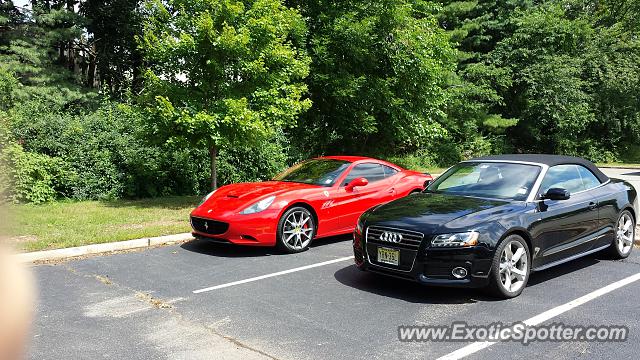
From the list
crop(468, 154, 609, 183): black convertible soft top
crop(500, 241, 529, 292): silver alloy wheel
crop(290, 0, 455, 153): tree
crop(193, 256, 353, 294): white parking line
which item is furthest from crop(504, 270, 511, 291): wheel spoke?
crop(290, 0, 455, 153): tree

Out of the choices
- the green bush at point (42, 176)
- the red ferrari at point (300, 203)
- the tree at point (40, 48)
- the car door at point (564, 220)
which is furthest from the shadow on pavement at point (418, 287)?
the tree at point (40, 48)

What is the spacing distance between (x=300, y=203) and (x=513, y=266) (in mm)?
3402

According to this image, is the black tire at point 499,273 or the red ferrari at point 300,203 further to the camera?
the red ferrari at point 300,203

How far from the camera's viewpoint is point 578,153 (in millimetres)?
30516

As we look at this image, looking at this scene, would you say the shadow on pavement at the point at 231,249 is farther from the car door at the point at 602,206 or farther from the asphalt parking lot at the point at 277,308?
the car door at the point at 602,206

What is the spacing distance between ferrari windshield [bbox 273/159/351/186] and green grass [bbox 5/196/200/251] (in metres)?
2.03

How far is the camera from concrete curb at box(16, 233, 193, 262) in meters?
7.25

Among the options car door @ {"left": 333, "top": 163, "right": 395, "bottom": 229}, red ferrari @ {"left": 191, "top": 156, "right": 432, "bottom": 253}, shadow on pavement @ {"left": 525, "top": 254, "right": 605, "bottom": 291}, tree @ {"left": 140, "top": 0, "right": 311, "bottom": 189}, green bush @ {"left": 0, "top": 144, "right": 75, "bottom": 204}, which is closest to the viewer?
shadow on pavement @ {"left": 525, "top": 254, "right": 605, "bottom": 291}

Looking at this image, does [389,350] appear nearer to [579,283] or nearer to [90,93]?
[579,283]

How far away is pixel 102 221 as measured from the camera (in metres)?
9.63

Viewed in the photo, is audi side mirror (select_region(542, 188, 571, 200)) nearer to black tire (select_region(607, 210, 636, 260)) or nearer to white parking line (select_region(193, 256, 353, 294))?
black tire (select_region(607, 210, 636, 260))

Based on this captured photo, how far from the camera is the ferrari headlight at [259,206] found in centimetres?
761

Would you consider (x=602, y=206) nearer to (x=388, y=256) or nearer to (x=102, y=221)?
(x=388, y=256)

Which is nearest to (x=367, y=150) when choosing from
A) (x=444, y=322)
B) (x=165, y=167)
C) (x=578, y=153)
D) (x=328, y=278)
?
(x=165, y=167)
